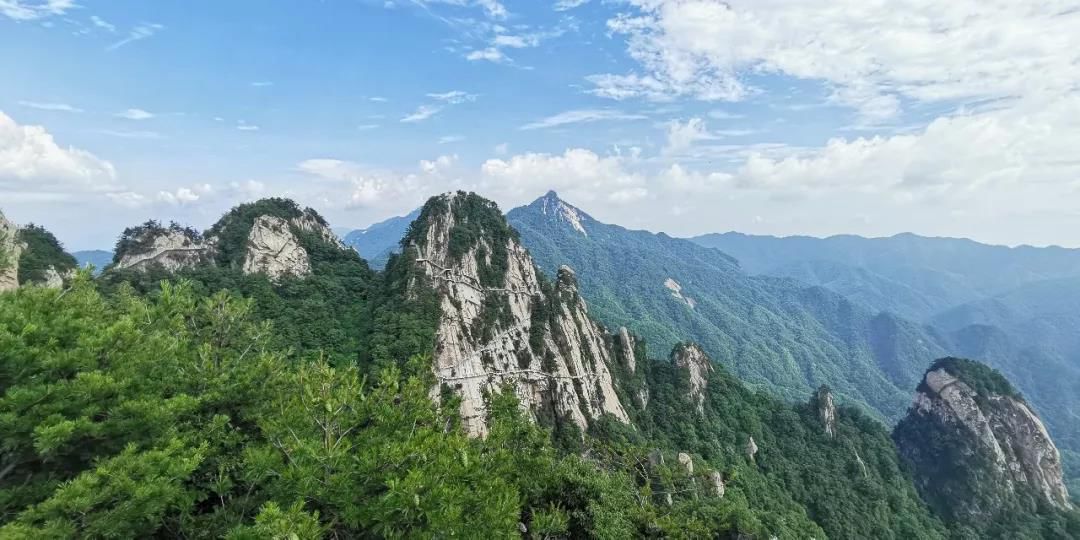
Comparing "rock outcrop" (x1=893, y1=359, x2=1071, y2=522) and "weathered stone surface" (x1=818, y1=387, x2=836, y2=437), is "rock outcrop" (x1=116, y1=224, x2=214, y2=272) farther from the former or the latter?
"rock outcrop" (x1=893, y1=359, x2=1071, y2=522)

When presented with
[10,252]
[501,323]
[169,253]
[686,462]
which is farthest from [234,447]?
[169,253]

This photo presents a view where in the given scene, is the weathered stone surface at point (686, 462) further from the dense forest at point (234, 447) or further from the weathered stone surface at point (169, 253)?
the weathered stone surface at point (169, 253)

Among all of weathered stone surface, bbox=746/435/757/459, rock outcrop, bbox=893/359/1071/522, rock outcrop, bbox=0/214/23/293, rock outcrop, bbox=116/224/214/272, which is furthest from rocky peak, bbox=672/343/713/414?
rock outcrop, bbox=0/214/23/293

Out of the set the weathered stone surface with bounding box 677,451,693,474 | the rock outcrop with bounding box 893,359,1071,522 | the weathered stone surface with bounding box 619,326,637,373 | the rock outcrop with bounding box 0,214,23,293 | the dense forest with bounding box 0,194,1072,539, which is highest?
the rock outcrop with bounding box 0,214,23,293

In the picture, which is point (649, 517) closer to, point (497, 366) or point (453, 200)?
point (497, 366)

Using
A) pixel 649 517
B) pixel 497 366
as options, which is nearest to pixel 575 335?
pixel 497 366

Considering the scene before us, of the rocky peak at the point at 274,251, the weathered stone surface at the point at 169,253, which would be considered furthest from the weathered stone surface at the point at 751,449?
the weathered stone surface at the point at 169,253
